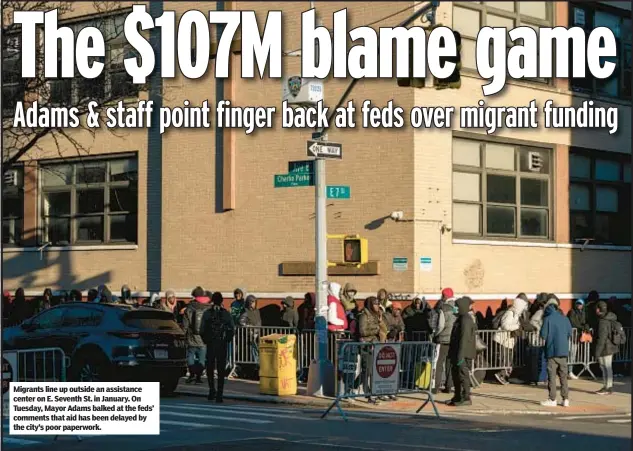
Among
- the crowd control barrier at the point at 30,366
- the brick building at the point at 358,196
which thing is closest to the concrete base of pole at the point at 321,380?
the crowd control barrier at the point at 30,366

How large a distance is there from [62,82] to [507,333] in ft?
41.3

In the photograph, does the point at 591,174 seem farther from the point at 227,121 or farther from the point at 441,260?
the point at 227,121

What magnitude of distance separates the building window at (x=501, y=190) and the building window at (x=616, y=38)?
243 cm

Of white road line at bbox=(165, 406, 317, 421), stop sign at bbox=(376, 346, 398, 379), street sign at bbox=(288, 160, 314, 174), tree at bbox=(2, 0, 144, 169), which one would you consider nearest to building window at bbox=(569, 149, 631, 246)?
street sign at bbox=(288, 160, 314, 174)

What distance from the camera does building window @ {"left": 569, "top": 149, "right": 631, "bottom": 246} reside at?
29391 mm

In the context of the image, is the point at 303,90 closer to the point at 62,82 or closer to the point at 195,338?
the point at 195,338

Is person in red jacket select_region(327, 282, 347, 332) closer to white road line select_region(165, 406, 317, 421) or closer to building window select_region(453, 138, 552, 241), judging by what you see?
white road line select_region(165, 406, 317, 421)

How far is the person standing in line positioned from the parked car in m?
6.37

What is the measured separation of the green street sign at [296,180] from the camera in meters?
21.0

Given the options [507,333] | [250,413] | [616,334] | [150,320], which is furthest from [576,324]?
[150,320]

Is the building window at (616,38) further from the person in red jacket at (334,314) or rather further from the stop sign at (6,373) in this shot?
the stop sign at (6,373)

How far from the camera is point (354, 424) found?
16547 mm

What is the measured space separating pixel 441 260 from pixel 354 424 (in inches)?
368

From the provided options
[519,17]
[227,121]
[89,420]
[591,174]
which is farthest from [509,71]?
[89,420]
